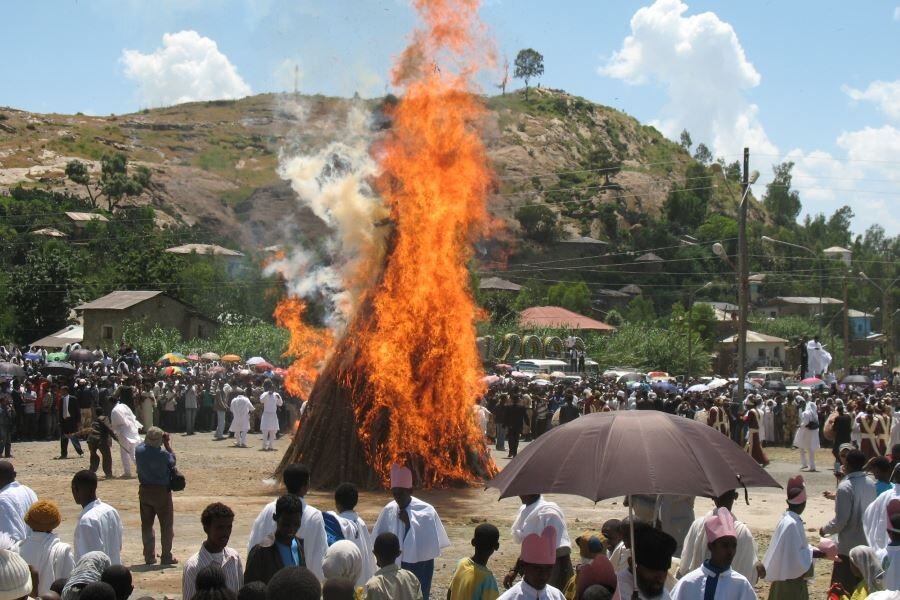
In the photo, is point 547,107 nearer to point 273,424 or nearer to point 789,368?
point 789,368

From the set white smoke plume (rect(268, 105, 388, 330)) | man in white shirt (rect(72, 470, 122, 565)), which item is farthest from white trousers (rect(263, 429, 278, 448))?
man in white shirt (rect(72, 470, 122, 565))

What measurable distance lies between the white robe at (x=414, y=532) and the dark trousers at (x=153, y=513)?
16.1ft

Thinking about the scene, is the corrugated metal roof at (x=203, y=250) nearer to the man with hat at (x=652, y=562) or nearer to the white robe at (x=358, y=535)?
the white robe at (x=358, y=535)

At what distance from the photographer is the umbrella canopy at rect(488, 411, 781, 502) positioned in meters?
6.43

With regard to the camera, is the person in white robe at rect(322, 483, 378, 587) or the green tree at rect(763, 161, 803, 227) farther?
the green tree at rect(763, 161, 803, 227)

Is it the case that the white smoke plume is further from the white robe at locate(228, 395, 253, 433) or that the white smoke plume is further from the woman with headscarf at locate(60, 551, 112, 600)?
the woman with headscarf at locate(60, 551, 112, 600)

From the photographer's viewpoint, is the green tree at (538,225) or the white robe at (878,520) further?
the green tree at (538,225)

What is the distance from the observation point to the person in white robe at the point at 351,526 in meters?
7.58

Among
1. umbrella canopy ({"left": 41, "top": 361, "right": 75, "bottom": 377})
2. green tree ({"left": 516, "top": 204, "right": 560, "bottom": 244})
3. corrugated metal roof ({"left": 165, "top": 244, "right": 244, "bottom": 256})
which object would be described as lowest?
umbrella canopy ({"left": 41, "top": 361, "right": 75, "bottom": 377})

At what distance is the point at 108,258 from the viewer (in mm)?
79250

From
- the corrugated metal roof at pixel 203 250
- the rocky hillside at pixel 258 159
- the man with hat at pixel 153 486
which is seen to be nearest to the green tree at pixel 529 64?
the rocky hillside at pixel 258 159

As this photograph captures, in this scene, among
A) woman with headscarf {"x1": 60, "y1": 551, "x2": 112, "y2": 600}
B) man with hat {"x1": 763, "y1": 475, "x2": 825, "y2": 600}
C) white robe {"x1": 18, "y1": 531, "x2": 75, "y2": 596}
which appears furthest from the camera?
man with hat {"x1": 763, "y1": 475, "x2": 825, "y2": 600}

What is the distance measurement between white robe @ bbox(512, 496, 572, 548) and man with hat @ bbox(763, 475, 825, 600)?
162cm

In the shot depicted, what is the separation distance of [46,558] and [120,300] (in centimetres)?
5438
